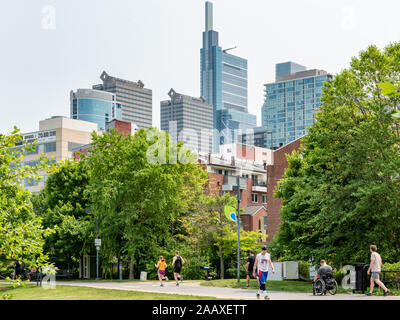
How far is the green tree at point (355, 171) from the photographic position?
1107 inches

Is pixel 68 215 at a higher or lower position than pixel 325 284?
higher

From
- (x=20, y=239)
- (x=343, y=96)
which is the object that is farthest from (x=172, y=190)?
(x=20, y=239)

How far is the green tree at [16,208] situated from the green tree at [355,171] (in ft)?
50.8

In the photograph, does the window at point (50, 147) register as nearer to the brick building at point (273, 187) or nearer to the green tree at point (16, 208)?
the brick building at point (273, 187)

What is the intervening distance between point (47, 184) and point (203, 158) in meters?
31.8

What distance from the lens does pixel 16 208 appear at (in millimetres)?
17469

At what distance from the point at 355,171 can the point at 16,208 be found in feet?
57.4

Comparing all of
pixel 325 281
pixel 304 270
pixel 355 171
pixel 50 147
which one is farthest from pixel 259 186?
pixel 325 281

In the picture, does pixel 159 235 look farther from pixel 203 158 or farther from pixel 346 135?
pixel 203 158

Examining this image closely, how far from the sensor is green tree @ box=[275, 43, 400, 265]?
2812 cm

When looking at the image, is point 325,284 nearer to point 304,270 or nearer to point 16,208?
point 16,208

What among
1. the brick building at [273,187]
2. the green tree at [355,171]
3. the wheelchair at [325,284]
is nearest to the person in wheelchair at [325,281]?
the wheelchair at [325,284]

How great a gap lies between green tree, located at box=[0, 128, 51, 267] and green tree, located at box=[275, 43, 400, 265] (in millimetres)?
15471

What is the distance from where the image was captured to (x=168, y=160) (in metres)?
49.0
